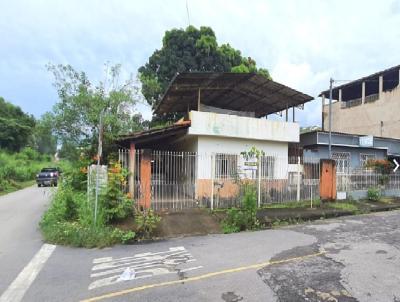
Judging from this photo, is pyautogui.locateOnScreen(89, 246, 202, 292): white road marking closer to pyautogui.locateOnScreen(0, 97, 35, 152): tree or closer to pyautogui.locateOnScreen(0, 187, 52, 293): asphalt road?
pyautogui.locateOnScreen(0, 187, 52, 293): asphalt road

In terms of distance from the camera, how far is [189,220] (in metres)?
10.7

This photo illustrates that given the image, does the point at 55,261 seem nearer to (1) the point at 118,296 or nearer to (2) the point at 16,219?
(1) the point at 118,296

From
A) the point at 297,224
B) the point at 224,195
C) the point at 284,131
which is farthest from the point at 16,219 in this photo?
the point at 284,131

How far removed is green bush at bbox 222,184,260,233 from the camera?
408 inches

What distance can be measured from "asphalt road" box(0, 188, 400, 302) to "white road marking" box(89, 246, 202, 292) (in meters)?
0.02

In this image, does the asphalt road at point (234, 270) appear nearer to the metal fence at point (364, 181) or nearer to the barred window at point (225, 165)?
the barred window at point (225, 165)

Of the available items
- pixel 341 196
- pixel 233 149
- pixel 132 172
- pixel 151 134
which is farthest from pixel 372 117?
pixel 132 172

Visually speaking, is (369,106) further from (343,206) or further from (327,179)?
(343,206)

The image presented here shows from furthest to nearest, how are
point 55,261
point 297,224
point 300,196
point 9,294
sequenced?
point 300,196, point 297,224, point 55,261, point 9,294

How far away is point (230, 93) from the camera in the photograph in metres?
16.6

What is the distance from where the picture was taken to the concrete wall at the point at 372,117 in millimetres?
25172

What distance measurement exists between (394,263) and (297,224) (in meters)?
4.77

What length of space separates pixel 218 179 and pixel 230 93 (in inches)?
204

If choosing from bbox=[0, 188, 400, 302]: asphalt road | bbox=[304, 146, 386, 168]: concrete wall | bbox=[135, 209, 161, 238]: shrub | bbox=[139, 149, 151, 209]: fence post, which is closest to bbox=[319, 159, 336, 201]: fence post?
bbox=[304, 146, 386, 168]: concrete wall
